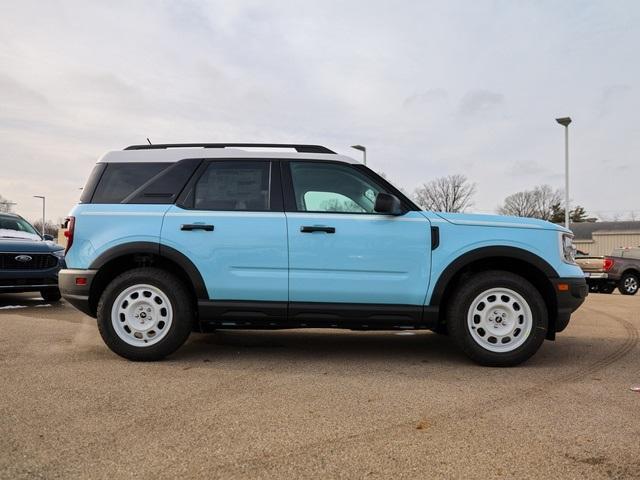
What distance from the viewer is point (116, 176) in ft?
15.9

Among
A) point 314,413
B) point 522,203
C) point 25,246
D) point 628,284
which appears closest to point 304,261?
point 314,413

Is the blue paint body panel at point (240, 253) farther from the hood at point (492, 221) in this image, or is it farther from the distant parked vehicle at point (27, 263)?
the distant parked vehicle at point (27, 263)

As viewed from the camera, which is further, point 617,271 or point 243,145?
point 617,271

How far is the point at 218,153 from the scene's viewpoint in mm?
4848

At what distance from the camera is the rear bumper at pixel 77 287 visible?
15.3ft

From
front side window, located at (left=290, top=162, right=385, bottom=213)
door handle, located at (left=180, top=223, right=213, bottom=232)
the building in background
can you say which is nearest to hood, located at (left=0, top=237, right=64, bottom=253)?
door handle, located at (left=180, top=223, right=213, bottom=232)

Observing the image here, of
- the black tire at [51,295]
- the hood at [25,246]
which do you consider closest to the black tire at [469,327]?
the hood at [25,246]

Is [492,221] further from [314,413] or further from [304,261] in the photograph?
[314,413]

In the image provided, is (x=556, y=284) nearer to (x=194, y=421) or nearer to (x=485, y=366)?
(x=485, y=366)

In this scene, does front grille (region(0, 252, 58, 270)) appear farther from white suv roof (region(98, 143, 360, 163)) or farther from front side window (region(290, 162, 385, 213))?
front side window (region(290, 162, 385, 213))

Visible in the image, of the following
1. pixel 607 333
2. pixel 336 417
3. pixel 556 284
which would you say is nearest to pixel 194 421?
pixel 336 417

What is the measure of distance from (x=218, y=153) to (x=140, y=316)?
1.66 metres

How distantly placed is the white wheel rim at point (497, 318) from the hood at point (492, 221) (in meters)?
0.59

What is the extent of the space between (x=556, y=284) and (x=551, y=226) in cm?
53
